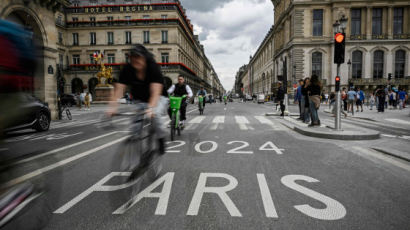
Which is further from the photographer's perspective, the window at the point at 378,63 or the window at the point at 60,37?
the window at the point at 60,37

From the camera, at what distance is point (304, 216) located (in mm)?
2838

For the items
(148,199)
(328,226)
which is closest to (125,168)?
(148,199)

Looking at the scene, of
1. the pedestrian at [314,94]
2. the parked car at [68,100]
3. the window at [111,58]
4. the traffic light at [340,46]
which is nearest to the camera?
the traffic light at [340,46]

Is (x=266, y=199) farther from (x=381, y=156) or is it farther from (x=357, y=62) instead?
(x=357, y=62)

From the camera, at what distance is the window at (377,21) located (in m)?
45.4

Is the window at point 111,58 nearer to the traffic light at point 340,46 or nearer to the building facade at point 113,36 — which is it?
the building facade at point 113,36


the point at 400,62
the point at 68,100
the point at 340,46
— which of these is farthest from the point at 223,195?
the point at 400,62

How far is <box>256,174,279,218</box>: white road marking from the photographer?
291cm

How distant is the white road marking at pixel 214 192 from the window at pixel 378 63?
169ft

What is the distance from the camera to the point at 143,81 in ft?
12.4

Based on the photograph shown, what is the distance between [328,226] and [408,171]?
300 cm

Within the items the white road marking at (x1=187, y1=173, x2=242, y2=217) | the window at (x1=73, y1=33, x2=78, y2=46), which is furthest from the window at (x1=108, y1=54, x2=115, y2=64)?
the white road marking at (x1=187, y1=173, x2=242, y2=217)

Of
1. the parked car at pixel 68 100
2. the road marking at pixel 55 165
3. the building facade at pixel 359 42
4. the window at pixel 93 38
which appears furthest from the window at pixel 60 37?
the road marking at pixel 55 165

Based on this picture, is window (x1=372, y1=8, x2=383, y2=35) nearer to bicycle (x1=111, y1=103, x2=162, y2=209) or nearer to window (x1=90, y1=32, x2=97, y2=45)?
window (x1=90, y1=32, x2=97, y2=45)
